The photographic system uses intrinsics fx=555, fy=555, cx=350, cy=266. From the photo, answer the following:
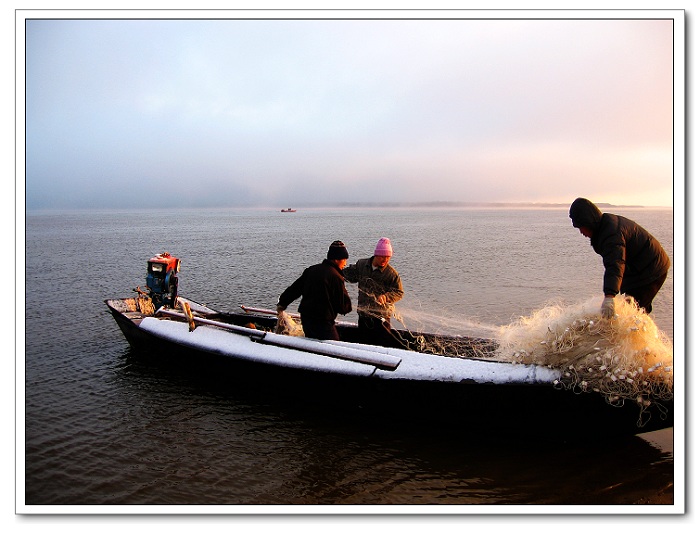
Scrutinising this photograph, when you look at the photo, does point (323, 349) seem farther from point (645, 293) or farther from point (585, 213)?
point (645, 293)

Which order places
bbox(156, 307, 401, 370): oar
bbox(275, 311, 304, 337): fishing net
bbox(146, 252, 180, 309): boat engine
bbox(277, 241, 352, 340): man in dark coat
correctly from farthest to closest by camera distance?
bbox(146, 252, 180, 309): boat engine → bbox(275, 311, 304, 337): fishing net → bbox(277, 241, 352, 340): man in dark coat → bbox(156, 307, 401, 370): oar

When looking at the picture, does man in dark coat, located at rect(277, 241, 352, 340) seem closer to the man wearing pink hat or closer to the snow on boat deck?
the snow on boat deck

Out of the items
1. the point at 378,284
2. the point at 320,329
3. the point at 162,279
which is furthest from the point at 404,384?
the point at 162,279

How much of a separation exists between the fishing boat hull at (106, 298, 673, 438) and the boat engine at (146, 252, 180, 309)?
1.70 m

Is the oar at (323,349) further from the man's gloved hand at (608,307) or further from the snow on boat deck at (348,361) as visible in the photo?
the man's gloved hand at (608,307)

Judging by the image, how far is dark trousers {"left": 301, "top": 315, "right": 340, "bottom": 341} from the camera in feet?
21.0

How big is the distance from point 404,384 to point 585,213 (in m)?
2.34

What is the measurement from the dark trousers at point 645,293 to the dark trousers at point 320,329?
311 centimetres

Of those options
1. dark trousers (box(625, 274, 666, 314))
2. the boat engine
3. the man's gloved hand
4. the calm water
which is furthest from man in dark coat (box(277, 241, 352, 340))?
the boat engine

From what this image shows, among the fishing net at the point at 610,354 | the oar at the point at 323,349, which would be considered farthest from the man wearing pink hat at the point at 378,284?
the fishing net at the point at 610,354
